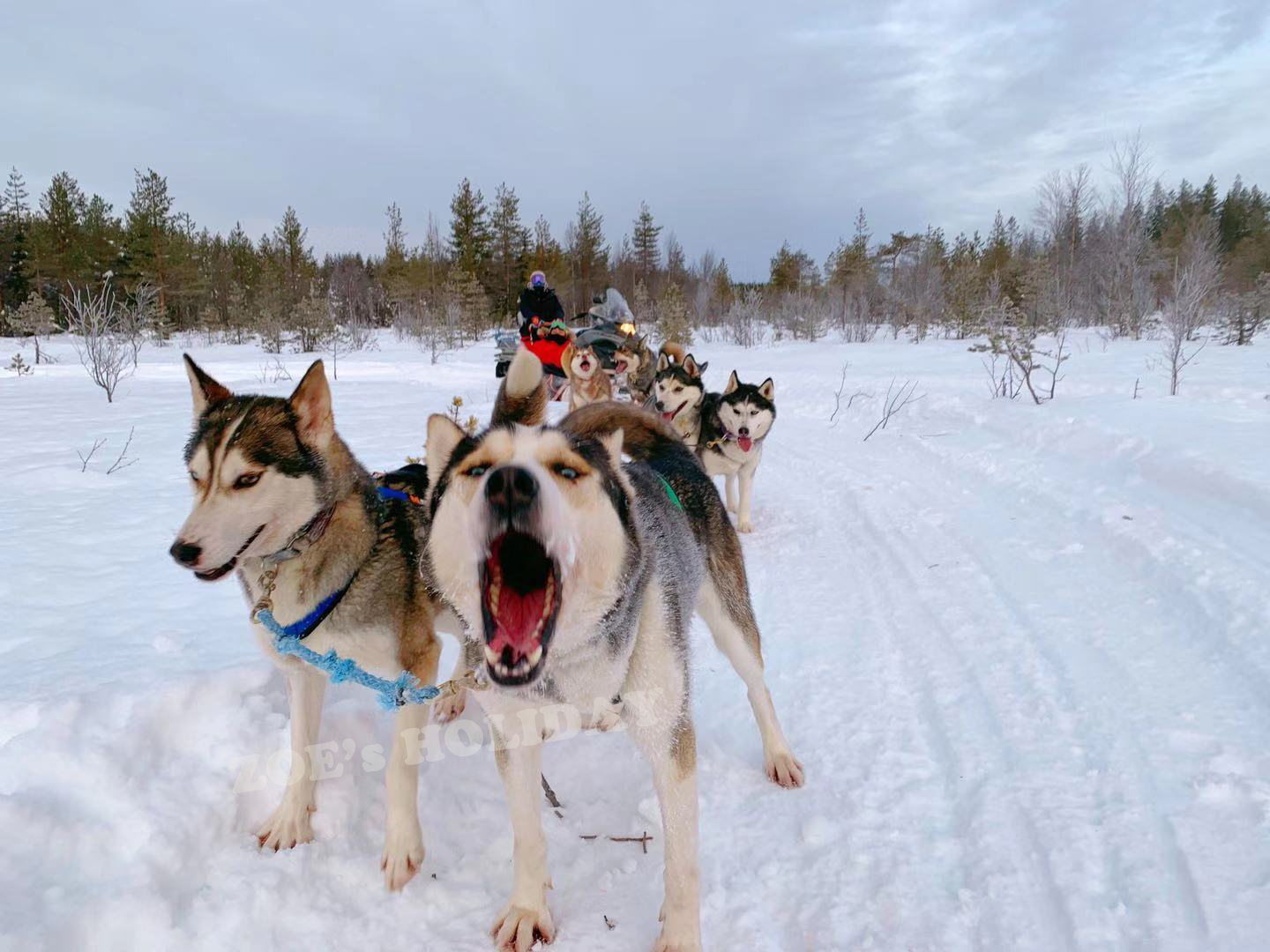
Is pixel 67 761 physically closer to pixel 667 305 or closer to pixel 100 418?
pixel 100 418

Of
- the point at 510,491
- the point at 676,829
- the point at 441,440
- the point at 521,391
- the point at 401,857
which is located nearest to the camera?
the point at 510,491

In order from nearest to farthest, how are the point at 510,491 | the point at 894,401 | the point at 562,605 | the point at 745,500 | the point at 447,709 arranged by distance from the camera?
the point at 510,491 → the point at 562,605 → the point at 447,709 → the point at 745,500 → the point at 894,401

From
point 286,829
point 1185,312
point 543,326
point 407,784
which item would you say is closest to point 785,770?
point 407,784

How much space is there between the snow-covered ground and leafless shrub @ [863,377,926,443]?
13.6 feet

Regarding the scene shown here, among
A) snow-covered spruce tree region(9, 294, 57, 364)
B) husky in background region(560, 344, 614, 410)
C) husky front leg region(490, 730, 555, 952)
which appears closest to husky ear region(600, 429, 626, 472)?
husky front leg region(490, 730, 555, 952)

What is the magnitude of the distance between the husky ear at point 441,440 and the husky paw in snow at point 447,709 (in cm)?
144

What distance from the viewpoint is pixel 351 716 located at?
96.8 inches

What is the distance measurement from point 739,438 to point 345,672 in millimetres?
3840

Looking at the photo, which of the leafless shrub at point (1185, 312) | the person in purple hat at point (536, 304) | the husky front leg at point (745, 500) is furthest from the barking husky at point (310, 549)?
the leafless shrub at point (1185, 312)

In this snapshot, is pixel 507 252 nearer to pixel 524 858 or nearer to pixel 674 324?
pixel 674 324

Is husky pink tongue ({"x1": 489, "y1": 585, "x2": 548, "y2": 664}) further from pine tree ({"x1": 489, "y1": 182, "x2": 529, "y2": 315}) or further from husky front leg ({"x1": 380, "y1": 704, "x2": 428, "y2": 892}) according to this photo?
pine tree ({"x1": 489, "y1": 182, "x2": 529, "y2": 315})

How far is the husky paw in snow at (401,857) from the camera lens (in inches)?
74.8

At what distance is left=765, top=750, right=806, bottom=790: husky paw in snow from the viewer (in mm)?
2297

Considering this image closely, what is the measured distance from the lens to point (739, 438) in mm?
5277
